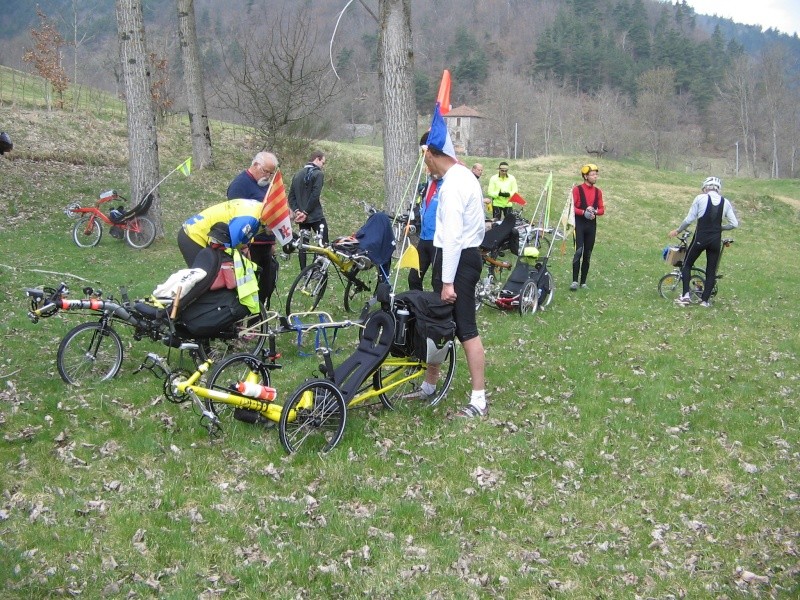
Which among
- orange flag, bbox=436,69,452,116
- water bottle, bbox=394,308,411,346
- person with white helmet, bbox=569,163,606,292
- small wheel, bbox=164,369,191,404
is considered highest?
orange flag, bbox=436,69,452,116

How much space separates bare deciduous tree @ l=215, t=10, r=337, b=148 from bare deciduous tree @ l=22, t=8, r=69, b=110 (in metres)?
9.33

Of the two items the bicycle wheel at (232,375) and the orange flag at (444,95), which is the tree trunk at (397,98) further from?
the bicycle wheel at (232,375)

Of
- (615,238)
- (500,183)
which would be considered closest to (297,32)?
(500,183)

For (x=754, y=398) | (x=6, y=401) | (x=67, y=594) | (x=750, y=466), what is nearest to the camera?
(x=67, y=594)

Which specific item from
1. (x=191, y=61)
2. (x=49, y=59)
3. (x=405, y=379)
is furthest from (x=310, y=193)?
(x=49, y=59)

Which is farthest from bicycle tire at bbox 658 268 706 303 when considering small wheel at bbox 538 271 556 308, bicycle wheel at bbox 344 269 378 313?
bicycle wheel at bbox 344 269 378 313

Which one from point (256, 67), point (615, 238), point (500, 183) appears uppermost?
point (256, 67)

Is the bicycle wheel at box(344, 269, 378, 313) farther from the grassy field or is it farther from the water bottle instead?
the water bottle

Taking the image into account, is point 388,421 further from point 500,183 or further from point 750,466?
point 500,183

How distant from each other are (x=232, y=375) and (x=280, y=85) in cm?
1685

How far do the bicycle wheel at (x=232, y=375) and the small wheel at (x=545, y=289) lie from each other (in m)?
5.85

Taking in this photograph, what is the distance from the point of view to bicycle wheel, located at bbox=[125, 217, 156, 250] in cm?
1376

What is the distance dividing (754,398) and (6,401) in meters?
7.19

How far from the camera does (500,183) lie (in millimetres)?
16453
